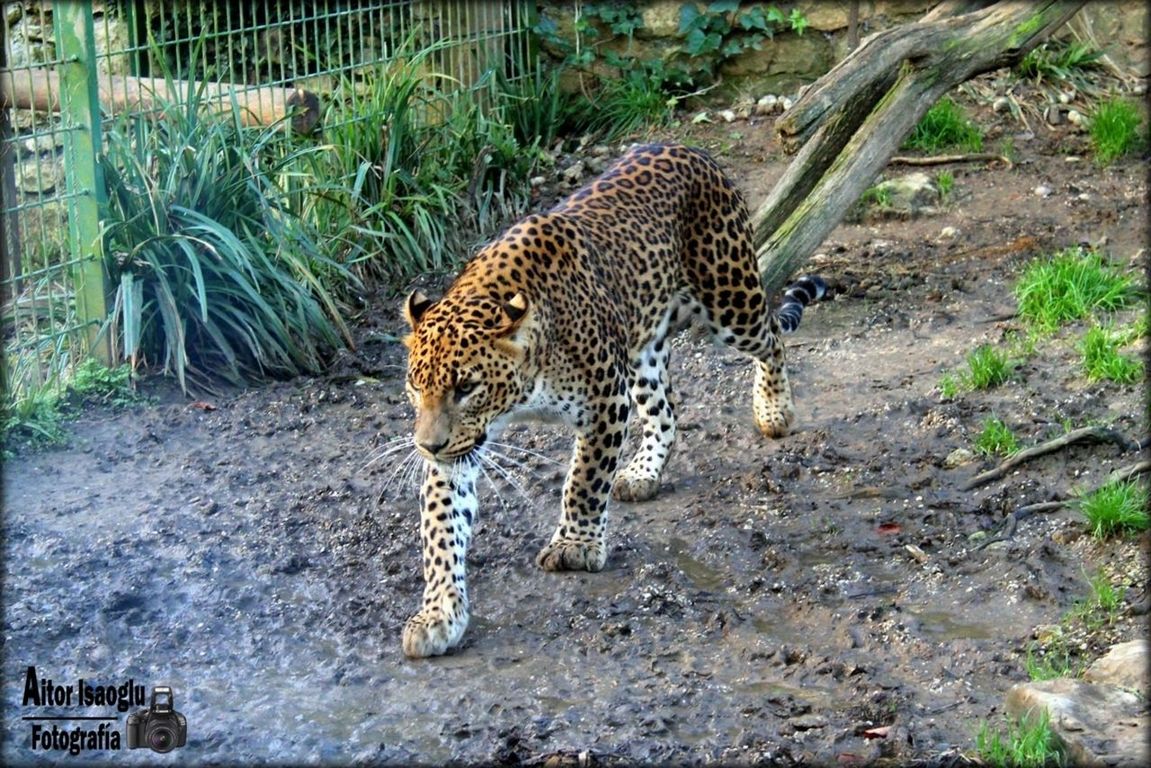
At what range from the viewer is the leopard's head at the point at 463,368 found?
534 cm

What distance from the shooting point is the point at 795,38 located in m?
11.7

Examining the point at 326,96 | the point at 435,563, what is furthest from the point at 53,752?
the point at 326,96

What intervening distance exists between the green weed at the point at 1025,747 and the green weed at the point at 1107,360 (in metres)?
3.27

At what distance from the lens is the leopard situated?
5445 mm

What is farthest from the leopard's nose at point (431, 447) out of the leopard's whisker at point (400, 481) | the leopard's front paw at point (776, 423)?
the leopard's front paw at point (776, 423)

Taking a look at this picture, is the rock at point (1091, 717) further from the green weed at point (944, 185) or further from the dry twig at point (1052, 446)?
the green weed at point (944, 185)

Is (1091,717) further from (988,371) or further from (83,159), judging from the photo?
(83,159)

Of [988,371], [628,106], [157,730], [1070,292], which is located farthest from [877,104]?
[157,730]

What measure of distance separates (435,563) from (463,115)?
5416mm

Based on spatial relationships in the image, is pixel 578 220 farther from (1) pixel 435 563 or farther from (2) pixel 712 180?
(1) pixel 435 563

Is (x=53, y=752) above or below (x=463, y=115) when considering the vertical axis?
below

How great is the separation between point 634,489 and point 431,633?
1717mm

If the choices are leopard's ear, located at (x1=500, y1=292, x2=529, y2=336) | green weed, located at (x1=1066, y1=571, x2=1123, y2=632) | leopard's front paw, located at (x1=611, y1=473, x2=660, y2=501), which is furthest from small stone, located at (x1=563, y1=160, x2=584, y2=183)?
green weed, located at (x1=1066, y1=571, x2=1123, y2=632)

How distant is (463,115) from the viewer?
10.4 metres
